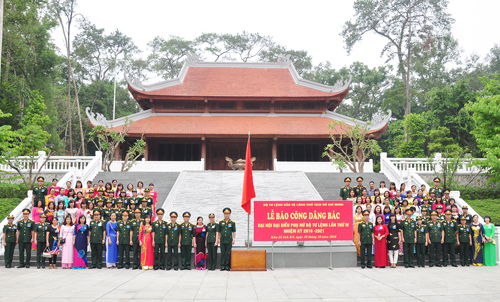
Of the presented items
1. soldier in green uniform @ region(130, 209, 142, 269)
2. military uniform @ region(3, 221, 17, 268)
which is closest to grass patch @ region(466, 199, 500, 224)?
soldier in green uniform @ region(130, 209, 142, 269)

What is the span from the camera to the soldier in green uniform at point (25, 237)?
881 cm

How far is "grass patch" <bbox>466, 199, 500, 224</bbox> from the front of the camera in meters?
13.5

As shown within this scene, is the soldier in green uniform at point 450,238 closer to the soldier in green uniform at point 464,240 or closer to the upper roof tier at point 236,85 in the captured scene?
the soldier in green uniform at point 464,240

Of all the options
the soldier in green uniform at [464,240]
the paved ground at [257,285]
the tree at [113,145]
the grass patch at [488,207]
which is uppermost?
the tree at [113,145]

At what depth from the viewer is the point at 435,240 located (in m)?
9.08

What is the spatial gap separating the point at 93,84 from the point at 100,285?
3411 cm

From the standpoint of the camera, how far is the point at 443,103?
27.6m

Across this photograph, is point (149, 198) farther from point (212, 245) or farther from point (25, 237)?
point (25, 237)

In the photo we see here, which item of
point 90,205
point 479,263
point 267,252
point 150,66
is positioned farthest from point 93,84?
point 479,263

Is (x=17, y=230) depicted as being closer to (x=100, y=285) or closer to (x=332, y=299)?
(x=100, y=285)

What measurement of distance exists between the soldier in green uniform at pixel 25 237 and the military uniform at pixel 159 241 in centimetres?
292

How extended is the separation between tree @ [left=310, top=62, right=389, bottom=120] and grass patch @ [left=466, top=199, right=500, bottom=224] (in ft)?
79.5

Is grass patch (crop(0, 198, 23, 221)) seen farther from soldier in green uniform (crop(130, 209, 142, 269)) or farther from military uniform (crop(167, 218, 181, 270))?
military uniform (crop(167, 218, 181, 270))

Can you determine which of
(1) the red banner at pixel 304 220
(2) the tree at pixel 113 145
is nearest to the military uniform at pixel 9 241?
(1) the red banner at pixel 304 220
